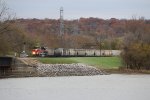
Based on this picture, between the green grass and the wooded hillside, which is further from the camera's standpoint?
the wooded hillside

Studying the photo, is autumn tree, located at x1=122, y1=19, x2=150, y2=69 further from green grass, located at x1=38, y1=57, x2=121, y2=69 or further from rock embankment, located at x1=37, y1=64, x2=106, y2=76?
rock embankment, located at x1=37, y1=64, x2=106, y2=76

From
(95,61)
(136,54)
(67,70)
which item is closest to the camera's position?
(67,70)

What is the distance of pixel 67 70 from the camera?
83438 mm

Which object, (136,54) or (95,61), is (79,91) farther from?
(95,61)

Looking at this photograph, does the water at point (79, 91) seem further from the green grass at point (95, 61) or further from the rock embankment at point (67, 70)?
the green grass at point (95, 61)

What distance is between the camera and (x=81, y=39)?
509 feet

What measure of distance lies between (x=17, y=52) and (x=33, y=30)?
60010 millimetres

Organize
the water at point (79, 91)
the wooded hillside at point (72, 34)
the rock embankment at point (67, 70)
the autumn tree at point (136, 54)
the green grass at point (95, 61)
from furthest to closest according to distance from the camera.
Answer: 1. the wooded hillside at point (72, 34)
2. the autumn tree at point (136, 54)
3. the green grass at point (95, 61)
4. the rock embankment at point (67, 70)
5. the water at point (79, 91)

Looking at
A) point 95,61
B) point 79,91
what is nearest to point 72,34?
point 95,61

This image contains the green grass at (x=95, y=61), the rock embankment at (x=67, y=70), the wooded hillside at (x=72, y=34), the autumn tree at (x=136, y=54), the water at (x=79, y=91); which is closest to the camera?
the water at (x=79, y=91)

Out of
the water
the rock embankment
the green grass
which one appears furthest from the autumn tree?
the water

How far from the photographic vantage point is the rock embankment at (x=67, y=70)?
82.1 m

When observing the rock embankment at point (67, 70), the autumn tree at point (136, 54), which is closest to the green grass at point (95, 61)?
the autumn tree at point (136, 54)

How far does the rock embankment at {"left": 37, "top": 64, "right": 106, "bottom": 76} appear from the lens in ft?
269
